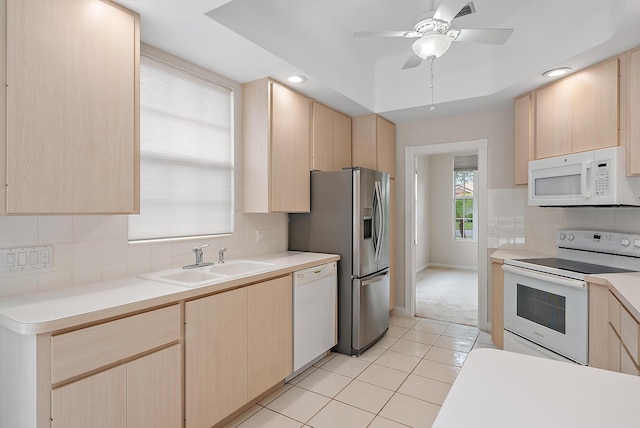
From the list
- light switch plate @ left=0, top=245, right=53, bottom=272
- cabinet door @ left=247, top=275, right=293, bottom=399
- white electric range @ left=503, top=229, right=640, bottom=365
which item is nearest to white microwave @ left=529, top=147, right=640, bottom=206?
white electric range @ left=503, top=229, right=640, bottom=365

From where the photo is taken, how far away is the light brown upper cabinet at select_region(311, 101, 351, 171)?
3.43 m

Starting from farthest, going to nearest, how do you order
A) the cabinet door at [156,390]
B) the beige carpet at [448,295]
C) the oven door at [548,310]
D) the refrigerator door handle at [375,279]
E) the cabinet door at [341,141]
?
the beige carpet at [448,295] → the cabinet door at [341,141] → the refrigerator door handle at [375,279] → the oven door at [548,310] → the cabinet door at [156,390]

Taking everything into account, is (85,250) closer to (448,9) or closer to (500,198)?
(448,9)

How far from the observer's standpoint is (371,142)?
395cm

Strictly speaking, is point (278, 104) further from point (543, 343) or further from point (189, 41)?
point (543, 343)

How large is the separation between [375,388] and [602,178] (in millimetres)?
2254

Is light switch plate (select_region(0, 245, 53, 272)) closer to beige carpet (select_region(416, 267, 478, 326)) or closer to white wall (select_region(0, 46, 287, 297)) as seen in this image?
white wall (select_region(0, 46, 287, 297))

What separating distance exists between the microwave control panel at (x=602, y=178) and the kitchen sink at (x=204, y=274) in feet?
8.04

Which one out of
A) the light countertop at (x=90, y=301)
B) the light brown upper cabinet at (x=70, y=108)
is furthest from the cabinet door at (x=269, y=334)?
the light brown upper cabinet at (x=70, y=108)

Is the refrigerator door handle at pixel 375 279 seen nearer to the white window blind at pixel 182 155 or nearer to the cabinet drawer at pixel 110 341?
the white window blind at pixel 182 155

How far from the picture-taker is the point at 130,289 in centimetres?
178

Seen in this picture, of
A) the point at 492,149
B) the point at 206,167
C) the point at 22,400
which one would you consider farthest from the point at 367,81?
the point at 22,400

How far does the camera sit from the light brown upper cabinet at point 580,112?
246 cm

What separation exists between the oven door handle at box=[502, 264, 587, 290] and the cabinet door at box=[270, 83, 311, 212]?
1.87 metres
